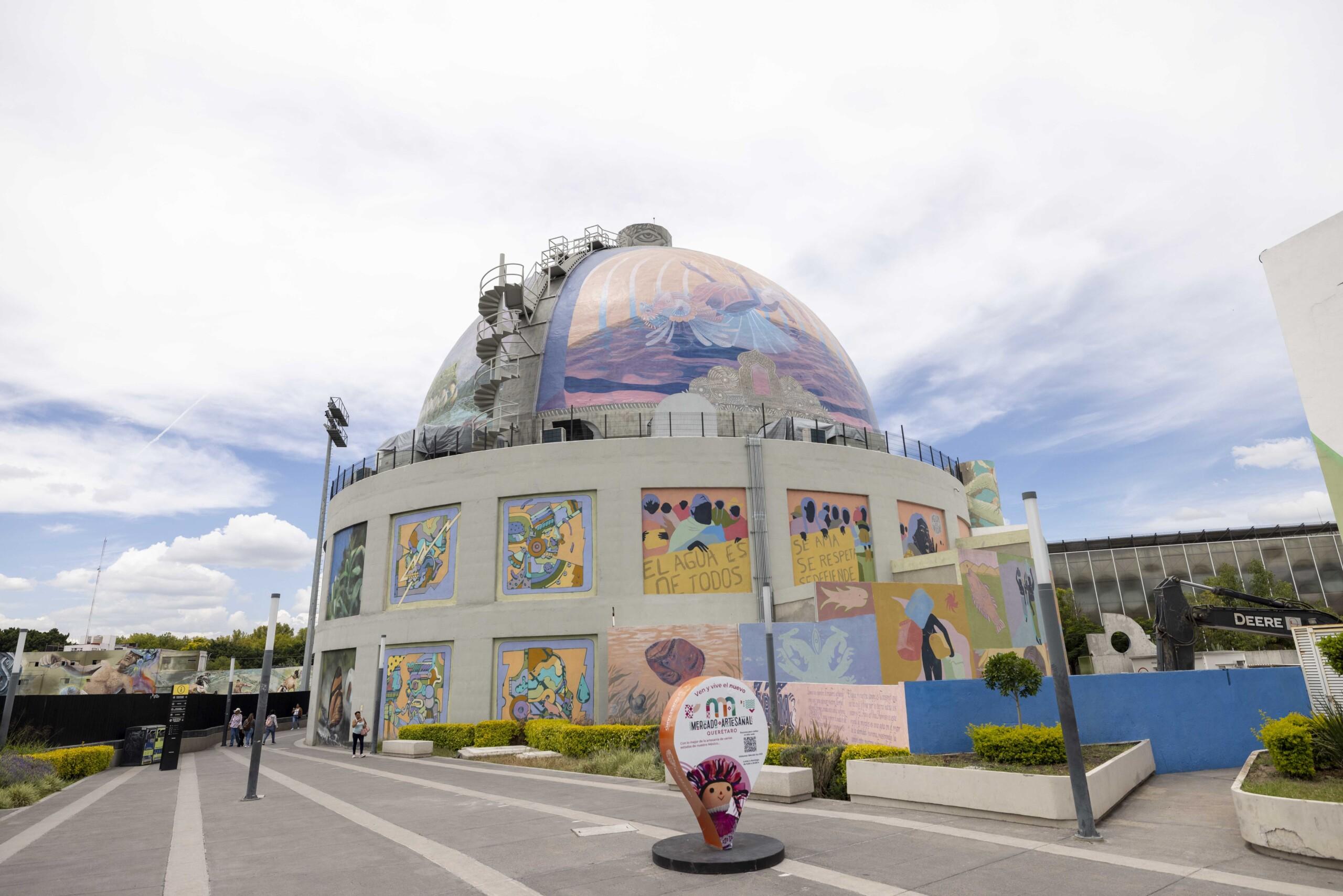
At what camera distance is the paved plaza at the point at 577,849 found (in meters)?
7.86

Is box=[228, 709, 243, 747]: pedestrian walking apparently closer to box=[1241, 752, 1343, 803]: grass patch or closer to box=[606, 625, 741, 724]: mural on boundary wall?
box=[606, 625, 741, 724]: mural on boundary wall

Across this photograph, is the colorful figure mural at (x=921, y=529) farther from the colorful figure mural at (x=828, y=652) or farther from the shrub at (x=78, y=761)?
the shrub at (x=78, y=761)

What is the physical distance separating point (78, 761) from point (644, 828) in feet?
67.7

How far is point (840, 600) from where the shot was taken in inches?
934

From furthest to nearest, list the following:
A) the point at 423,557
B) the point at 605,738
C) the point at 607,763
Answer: the point at 423,557, the point at 605,738, the point at 607,763

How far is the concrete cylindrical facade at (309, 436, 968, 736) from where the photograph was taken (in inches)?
1065

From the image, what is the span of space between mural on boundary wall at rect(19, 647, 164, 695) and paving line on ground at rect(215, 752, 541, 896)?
5561cm

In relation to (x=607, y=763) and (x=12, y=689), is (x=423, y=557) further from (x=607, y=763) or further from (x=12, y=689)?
(x=607, y=763)

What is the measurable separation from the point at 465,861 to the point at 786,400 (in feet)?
88.0

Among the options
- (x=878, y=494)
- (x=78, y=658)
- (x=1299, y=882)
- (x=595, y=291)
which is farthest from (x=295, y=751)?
(x=78, y=658)

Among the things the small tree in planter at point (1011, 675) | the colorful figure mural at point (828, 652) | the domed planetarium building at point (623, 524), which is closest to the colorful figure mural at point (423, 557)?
the domed planetarium building at point (623, 524)

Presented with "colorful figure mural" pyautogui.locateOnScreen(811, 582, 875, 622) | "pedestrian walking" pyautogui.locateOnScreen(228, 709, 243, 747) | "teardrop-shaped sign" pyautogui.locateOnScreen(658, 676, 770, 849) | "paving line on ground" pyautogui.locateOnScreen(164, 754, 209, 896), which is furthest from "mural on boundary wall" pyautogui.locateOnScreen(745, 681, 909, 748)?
"pedestrian walking" pyautogui.locateOnScreen(228, 709, 243, 747)

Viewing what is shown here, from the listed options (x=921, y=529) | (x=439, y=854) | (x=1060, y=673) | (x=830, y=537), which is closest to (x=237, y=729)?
(x=830, y=537)

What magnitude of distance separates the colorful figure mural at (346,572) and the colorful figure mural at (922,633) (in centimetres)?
2146
